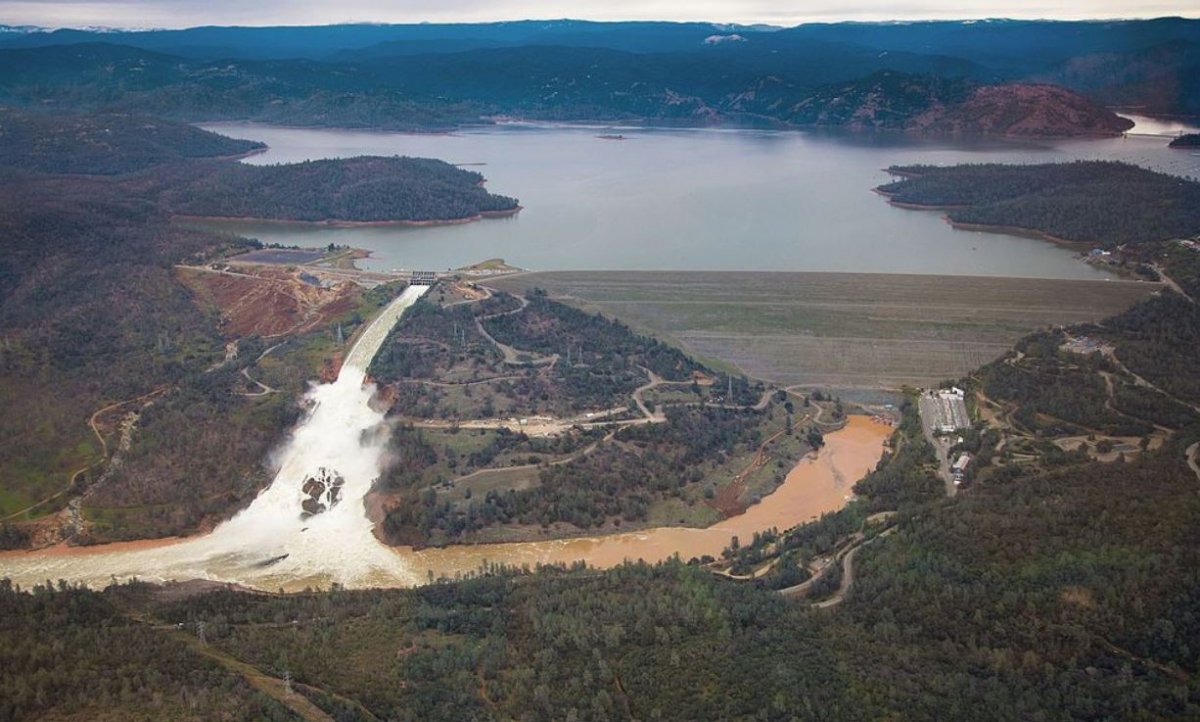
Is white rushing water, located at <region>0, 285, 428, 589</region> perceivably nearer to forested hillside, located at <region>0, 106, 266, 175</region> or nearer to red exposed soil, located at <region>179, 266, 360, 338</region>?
red exposed soil, located at <region>179, 266, 360, 338</region>

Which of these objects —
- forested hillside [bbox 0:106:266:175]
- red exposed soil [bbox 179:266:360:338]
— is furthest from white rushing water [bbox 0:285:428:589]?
forested hillside [bbox 0:106:266:175]

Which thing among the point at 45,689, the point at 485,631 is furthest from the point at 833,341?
the point at 45,689

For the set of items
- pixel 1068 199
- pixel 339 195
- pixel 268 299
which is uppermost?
pixel 1068 199

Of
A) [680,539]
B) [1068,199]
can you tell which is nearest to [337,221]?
[680,539]

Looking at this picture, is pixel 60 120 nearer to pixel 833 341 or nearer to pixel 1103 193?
pixel 833 341

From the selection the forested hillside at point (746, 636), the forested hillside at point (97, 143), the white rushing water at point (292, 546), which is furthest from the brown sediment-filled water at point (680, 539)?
the forested hillside at point (97, 143)


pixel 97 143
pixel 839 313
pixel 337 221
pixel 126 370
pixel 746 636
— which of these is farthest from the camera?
pixel 97 143

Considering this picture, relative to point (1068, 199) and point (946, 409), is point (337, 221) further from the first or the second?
point (1068, 199)
